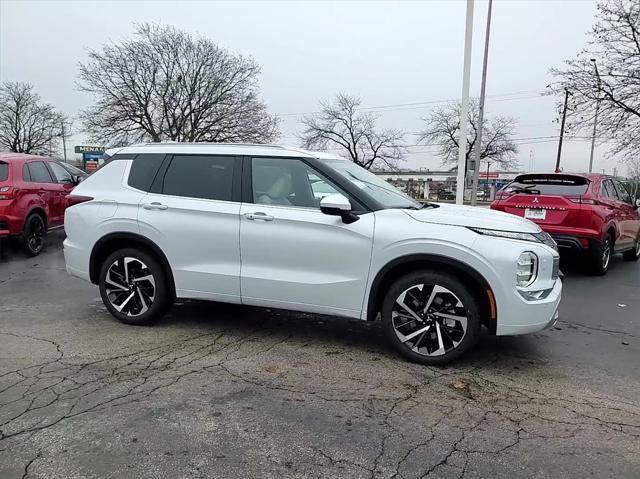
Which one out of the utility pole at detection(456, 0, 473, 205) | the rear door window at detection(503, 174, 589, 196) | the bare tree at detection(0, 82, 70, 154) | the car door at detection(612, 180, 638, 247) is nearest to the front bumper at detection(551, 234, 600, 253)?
the rear door window at detection(503, 174, 589, 196)

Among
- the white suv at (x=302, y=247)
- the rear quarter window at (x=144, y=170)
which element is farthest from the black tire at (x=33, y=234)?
the rear quarter window at (x=144, y=170)

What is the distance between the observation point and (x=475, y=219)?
4078 mm

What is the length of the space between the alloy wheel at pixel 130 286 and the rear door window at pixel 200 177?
810 mm

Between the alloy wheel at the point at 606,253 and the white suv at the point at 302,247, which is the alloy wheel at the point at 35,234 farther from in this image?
the alloy wheel at the point at 606,253

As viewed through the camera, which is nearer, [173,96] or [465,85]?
[465,85]

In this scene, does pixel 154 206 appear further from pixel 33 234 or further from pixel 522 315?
pixel 33 234

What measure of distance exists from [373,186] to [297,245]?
0.98 m

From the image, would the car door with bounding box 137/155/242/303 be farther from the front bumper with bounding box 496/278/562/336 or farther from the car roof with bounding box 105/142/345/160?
the front bumper with bounding box 496/278/562/336

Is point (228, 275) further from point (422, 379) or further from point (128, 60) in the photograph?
point (128, 60)

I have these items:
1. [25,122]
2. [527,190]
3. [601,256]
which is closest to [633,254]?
[601,256]

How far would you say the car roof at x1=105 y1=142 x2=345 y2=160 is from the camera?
4663 mm

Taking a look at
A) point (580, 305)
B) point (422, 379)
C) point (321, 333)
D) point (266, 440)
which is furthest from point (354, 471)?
point (580, 305)

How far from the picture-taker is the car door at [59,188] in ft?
31.6

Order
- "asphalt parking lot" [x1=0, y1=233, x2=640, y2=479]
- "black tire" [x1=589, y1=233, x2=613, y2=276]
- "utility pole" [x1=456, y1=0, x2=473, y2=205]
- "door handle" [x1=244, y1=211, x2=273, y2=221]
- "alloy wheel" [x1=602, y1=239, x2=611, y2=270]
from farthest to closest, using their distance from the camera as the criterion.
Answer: "utility pole" [x1=456, y1=0, x2=473, y2=205] → "alloy wheel" [x1=602, y1=239, x2=611, y2=270] → "black tire" [x1=589, y1=233, x2=613, y2=276] → "door handle" [x1=244, y1=211, x2=273, y2=221] → "asphalt parking lot" [x1=0, y1=233, x2=640, y2=479]
